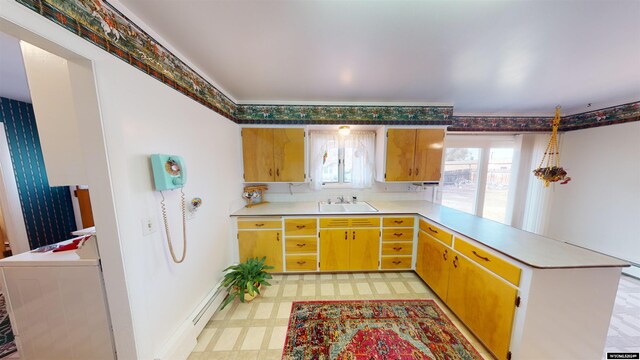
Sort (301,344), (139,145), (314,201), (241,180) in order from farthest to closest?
(314,201)
(241,180)
(301,344)
(139,145)

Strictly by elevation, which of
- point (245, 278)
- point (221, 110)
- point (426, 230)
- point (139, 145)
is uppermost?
point (221, 110)

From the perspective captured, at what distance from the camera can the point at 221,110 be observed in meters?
2.16

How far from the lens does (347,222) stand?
2432 millimetres

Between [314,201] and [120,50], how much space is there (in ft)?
8.23

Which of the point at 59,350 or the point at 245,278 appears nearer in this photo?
the point at 59,350

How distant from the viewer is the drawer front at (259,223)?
239 cm

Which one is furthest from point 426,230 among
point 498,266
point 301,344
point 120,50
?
point 120,50

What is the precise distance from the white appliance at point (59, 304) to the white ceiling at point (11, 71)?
148 centimetres

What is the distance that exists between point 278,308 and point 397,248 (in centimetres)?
167

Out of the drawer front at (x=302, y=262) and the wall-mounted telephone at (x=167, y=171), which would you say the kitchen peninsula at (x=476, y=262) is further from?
the wall-mounted telephone at (x=167, y=171)

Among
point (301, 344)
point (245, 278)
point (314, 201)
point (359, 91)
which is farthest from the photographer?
point (314, 201)

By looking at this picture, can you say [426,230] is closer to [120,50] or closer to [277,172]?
[277,172]

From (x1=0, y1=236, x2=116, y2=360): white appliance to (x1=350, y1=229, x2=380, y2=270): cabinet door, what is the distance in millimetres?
2237

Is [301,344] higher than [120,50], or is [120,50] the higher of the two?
[120,50]
